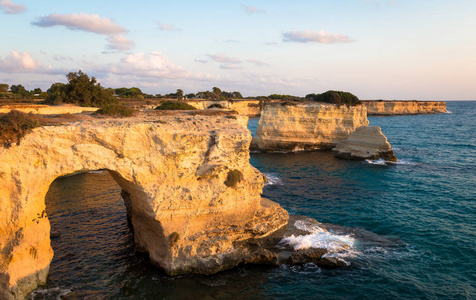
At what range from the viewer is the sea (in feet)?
44.5

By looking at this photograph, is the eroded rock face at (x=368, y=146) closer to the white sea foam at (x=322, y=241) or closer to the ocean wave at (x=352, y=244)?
the ocean wave at (x=352, y=244)

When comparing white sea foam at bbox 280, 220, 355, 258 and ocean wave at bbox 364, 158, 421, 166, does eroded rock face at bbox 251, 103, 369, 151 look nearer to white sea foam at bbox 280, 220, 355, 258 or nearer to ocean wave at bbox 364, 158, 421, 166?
A: ocean wave at bbox 364, 158, 421, 166

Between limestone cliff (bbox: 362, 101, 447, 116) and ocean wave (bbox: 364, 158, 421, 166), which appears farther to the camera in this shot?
limestone cliff (bbox: 362, 101, 447, 116)

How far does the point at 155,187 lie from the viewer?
14.5 meters

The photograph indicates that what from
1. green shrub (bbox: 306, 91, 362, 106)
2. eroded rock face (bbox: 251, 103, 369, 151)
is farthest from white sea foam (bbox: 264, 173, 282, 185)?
green shrub (bbox: 306, 91, 362, 106)

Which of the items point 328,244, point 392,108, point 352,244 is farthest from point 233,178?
point 392,108

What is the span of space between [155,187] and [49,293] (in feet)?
19.9

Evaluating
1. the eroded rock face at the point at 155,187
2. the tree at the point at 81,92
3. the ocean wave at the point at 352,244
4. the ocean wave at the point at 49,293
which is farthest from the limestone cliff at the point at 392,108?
the ocean wave at the point at 49,293

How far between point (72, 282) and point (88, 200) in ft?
37.4

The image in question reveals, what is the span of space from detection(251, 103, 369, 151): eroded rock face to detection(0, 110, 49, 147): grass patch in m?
38.1

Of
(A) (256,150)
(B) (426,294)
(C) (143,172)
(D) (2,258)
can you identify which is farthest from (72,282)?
(A) (256,150)

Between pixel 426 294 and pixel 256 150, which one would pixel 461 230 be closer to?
pixel 426 294

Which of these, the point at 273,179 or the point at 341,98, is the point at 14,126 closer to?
the point at 273,179

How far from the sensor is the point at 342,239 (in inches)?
711
